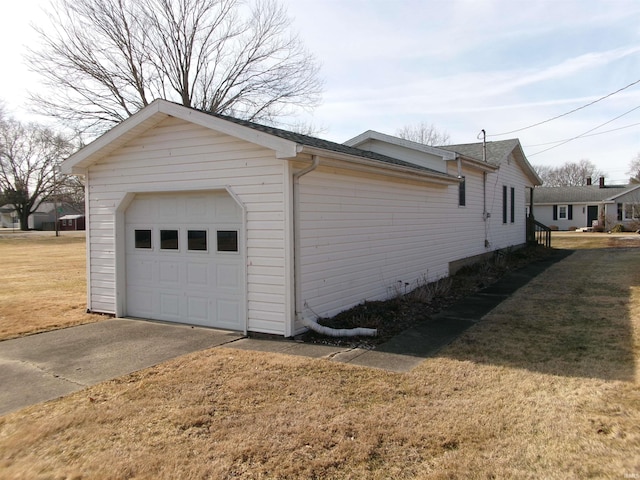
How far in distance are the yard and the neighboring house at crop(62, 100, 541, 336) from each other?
4.85 ft

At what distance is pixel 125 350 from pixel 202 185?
283 cm

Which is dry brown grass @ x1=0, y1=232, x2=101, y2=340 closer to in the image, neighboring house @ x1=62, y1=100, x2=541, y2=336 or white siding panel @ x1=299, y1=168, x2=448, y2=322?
neighboring house @ x1=62, y1=100, x2=541, y2=336

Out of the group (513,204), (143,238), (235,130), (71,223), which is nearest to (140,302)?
(143,238)

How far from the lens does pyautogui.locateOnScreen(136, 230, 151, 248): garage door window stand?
862 cm

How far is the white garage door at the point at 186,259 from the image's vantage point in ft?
25.0

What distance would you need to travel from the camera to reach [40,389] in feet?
16.4

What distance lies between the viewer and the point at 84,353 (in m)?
6.38

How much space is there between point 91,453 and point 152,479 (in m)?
0.74

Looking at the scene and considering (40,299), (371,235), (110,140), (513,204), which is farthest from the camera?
(513,204)

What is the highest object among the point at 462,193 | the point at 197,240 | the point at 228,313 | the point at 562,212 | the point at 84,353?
the point at 562,212

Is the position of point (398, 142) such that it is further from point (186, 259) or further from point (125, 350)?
point (125, 350)

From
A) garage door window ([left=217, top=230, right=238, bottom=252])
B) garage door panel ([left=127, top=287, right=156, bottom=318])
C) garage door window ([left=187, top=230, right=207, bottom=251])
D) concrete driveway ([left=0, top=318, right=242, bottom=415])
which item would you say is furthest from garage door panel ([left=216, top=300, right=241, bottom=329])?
garage door panel ([left=127, top=287, right=156, bottom=318])

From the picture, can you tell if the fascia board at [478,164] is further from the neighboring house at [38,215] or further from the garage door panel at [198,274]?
the neighboring house at [38,215]

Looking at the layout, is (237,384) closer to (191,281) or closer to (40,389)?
(40,389)
